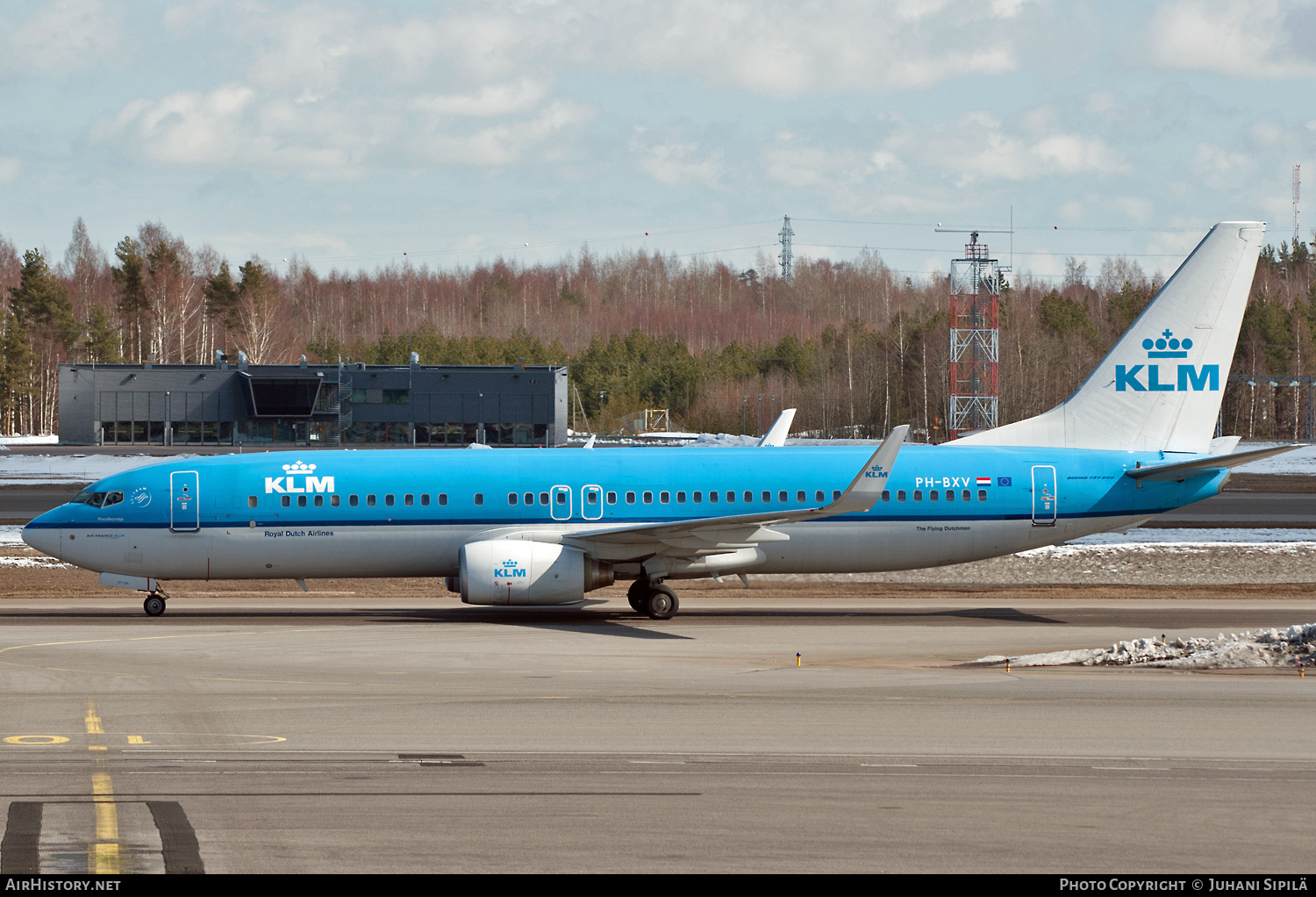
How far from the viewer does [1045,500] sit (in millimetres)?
28875

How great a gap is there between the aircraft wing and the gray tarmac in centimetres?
212

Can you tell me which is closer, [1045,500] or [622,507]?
[622,507]

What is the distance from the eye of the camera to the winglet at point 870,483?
25016mm

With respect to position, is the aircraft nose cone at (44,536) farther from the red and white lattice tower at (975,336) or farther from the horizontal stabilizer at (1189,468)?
the red and white lattice tower at (975,336)

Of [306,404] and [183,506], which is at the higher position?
[306,404]

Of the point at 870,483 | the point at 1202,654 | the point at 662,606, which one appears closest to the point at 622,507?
the point at 662,606

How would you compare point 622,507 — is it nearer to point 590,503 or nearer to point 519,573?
point 590,503

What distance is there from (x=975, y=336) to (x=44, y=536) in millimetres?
71754

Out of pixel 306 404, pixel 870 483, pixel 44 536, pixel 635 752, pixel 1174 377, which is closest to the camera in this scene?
pixel 635 752

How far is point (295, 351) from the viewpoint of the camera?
536 feet

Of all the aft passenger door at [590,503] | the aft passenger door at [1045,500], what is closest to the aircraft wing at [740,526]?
the aft passenger door at [590,503]
